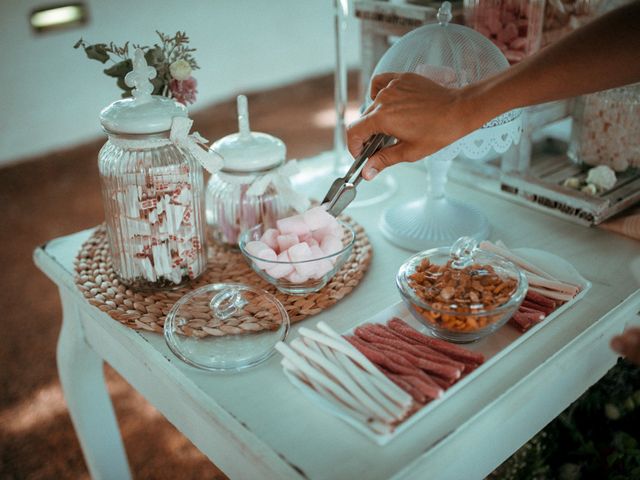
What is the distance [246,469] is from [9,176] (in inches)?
106

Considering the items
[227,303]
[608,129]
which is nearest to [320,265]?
[227,303]

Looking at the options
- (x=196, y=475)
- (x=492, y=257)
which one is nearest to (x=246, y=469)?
(x=492, y=257)

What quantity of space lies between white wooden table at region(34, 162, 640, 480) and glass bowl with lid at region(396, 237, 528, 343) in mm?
66

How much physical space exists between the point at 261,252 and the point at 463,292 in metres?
0.28

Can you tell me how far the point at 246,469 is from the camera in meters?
0.74

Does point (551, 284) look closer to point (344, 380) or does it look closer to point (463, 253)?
point (463, 253)

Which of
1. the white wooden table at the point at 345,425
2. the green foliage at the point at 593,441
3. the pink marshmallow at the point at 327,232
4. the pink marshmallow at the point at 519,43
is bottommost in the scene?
the green foliage at the point at 593,441

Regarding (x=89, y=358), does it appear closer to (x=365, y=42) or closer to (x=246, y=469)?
(x=246, y=469)

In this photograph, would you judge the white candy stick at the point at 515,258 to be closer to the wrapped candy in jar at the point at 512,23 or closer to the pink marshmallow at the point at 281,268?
the pink marshmallow at the point at 281,268

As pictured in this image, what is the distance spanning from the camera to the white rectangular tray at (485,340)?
68cm

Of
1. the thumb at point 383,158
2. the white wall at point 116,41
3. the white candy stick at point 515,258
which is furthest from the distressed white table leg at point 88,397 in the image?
the white wall at point 116,41

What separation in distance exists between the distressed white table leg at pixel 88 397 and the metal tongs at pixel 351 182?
17.7 inches

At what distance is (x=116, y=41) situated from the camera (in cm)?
326

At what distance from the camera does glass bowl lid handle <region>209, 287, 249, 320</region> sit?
86cm
